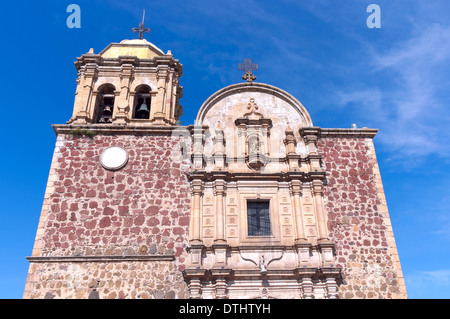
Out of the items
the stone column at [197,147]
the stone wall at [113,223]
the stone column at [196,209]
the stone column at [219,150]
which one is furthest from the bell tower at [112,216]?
the stone column at [219,150]

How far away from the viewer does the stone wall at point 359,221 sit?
11281 millimetres

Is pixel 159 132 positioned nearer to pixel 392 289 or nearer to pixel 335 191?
pixel 335 191

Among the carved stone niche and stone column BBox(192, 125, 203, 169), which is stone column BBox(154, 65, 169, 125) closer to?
stone column BBox(192, 125, 203, 169)

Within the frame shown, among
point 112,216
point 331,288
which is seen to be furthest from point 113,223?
point 331,288

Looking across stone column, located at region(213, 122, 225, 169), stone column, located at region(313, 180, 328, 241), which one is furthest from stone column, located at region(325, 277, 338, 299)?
stone column, located at region(213, 122, 225, 169)

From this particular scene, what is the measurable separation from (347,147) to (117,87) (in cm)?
878

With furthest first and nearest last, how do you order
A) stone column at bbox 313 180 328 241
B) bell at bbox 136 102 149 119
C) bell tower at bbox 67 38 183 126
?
1. bell at bbox 136 102 149 119
2. bell tower at bbox 67 38 183 126
3. stone column at bbox 313 180 328 241

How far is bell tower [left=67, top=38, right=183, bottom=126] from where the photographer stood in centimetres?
1516

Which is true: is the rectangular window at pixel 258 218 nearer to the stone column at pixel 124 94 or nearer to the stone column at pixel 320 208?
the stone column at pixel 320 208

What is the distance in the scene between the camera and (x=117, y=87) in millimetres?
15727

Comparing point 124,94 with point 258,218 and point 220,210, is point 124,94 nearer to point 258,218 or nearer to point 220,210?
point 220,210

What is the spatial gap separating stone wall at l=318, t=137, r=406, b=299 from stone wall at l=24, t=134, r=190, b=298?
4.46 meters

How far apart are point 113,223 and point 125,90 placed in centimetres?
588
